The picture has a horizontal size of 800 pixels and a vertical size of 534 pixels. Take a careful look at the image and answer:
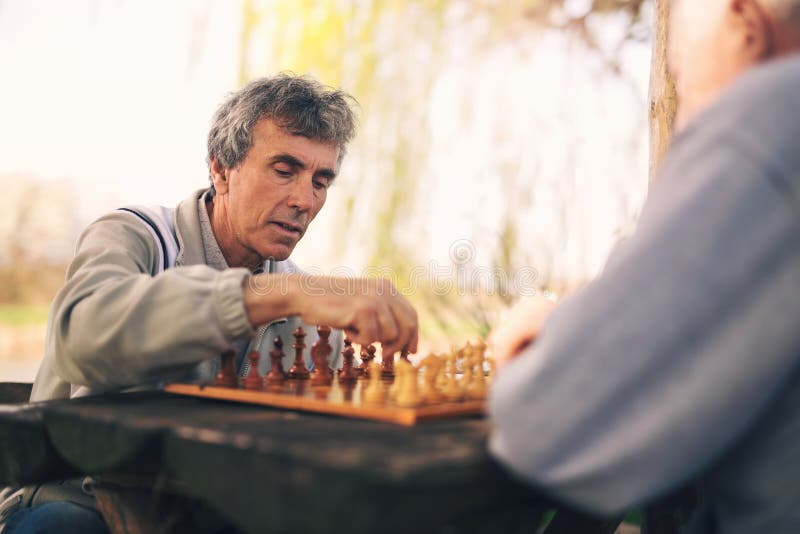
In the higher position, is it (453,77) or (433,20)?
(433,20)

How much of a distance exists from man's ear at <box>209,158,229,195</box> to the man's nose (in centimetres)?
26

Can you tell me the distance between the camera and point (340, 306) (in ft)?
4.55

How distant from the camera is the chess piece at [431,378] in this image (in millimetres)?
1213

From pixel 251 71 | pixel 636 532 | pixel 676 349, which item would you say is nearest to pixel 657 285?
pixel 676 349

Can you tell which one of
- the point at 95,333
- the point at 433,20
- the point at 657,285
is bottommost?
the point at 95,333

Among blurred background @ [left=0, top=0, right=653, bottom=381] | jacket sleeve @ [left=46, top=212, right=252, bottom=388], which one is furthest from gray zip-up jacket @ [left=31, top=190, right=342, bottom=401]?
blurred background @ [left=0, top=0, right=653, bottom=381]

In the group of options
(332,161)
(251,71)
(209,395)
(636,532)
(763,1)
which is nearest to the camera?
(763,1)

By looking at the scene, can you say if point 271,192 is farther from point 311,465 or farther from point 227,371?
point 311,465

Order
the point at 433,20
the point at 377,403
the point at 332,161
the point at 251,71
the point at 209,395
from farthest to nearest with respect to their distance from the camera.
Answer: the point at 433,20, the point at 251,71, the point at 332,161, the point at 209,395, the point at 377,403

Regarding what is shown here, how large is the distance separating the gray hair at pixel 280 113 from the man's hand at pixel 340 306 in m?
0.92

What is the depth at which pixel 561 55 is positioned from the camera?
15.5 feet

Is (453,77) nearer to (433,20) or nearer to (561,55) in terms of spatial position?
(433,20)

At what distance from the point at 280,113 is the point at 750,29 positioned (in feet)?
→ 5.18

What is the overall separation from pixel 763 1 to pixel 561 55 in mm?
4039
